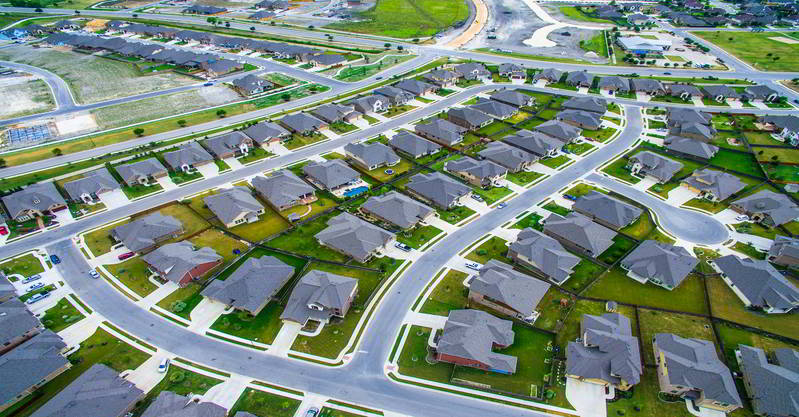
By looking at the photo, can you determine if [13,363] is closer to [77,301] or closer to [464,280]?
[77,301]

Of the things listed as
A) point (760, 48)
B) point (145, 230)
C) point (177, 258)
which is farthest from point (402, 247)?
point (760, 48)

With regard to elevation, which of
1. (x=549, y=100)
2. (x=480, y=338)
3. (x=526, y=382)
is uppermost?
(x=549, y=100)

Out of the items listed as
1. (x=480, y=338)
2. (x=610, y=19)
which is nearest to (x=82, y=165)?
(x=480, y=338)

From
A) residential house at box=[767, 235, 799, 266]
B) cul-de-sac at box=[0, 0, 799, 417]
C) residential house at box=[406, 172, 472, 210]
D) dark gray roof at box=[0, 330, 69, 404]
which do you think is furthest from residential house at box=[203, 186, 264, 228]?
residential house at box=[767, 235, 799, 266]

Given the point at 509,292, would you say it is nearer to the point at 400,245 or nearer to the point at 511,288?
the point at 511,288

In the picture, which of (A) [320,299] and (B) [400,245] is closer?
(A) [320,299]

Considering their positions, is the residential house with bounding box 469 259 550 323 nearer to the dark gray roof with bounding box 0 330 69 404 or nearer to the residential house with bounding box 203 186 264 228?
the residential house with bounding box 203 186 264 228
